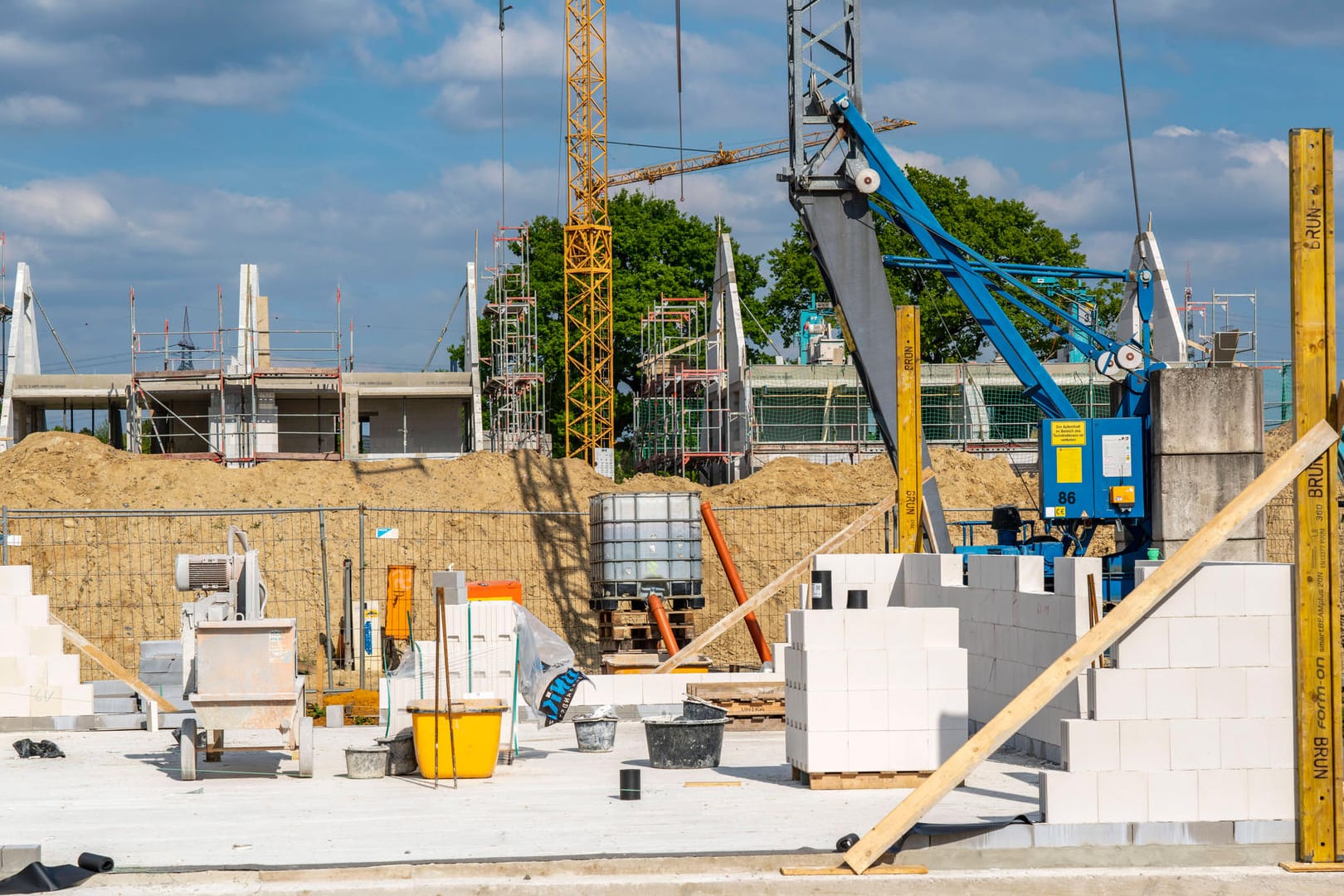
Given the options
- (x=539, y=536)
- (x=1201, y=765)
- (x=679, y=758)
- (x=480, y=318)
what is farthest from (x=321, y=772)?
(x=480, y=318)

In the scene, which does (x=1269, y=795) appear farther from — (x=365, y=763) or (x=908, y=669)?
(x=365, y=763)

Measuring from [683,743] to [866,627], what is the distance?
2.10 m

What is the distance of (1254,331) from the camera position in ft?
151

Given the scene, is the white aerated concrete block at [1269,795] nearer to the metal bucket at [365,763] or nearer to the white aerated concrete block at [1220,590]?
the white aerated concrete block at [1220,590]

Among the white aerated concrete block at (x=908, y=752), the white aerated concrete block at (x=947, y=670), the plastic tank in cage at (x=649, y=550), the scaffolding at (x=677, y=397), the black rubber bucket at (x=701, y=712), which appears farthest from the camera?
the scaffolding at (x=677, y=397)

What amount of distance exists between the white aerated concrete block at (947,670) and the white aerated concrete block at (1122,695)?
8.81ft

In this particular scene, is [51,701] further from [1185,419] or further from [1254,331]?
[1254,331]

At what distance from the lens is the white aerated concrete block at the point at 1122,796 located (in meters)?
8.97

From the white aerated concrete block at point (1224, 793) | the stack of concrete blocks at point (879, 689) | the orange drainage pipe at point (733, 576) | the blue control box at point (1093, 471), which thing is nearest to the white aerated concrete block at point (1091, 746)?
the white aerated concrete block at point (1224, 793)

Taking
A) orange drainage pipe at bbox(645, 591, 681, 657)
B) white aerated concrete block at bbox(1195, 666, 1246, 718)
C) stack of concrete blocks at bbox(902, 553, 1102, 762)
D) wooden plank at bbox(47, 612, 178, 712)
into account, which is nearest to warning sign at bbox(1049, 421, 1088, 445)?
stack of concrete blocks at bbox(902, 553, 1102, 762)

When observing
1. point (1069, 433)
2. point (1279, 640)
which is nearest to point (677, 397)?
point (1069, 433)

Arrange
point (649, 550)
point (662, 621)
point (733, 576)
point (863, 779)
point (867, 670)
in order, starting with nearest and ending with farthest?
point (863, 779), point (867, 670), point (662, 621), point (733, 576), point (649, 550)

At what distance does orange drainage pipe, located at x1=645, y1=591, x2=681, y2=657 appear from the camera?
789 inches

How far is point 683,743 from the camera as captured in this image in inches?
501
